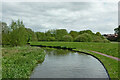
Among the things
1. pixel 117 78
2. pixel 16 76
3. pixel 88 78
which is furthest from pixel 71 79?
pixel 16 76

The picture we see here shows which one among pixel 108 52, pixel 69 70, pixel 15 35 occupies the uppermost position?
pixel 15 35

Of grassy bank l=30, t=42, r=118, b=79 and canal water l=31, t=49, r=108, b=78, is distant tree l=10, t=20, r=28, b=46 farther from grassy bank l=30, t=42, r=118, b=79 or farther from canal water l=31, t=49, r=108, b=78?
canal water l=31, t=49, r=108, b=78

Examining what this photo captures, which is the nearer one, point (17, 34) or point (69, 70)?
point (69, 70)

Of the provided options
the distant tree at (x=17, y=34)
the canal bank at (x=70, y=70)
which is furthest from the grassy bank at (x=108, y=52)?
the distant tree at (x=17, y=34)

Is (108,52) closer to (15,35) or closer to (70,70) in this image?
(70,70)

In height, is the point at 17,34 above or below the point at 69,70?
above

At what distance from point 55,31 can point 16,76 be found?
348 ft

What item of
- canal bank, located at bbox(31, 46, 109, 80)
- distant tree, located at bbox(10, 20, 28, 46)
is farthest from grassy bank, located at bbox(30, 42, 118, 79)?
distant tree, located at bbox(10, 20, 28, 46)

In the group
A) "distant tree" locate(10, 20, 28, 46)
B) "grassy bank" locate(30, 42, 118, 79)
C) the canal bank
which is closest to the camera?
the canal bank

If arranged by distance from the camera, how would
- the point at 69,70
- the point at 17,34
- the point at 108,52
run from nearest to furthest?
the point at 69,70 → the point at 108,52 → the point at 17,34

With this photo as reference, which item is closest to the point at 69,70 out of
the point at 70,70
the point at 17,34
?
the point at 70,70

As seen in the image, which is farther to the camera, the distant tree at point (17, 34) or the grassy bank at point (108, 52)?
the distant tree at point (17, 34)

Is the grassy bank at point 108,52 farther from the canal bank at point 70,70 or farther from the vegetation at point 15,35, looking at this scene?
the vegetation at point 15,35

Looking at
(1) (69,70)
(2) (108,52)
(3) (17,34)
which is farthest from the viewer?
(3) (17,34)
